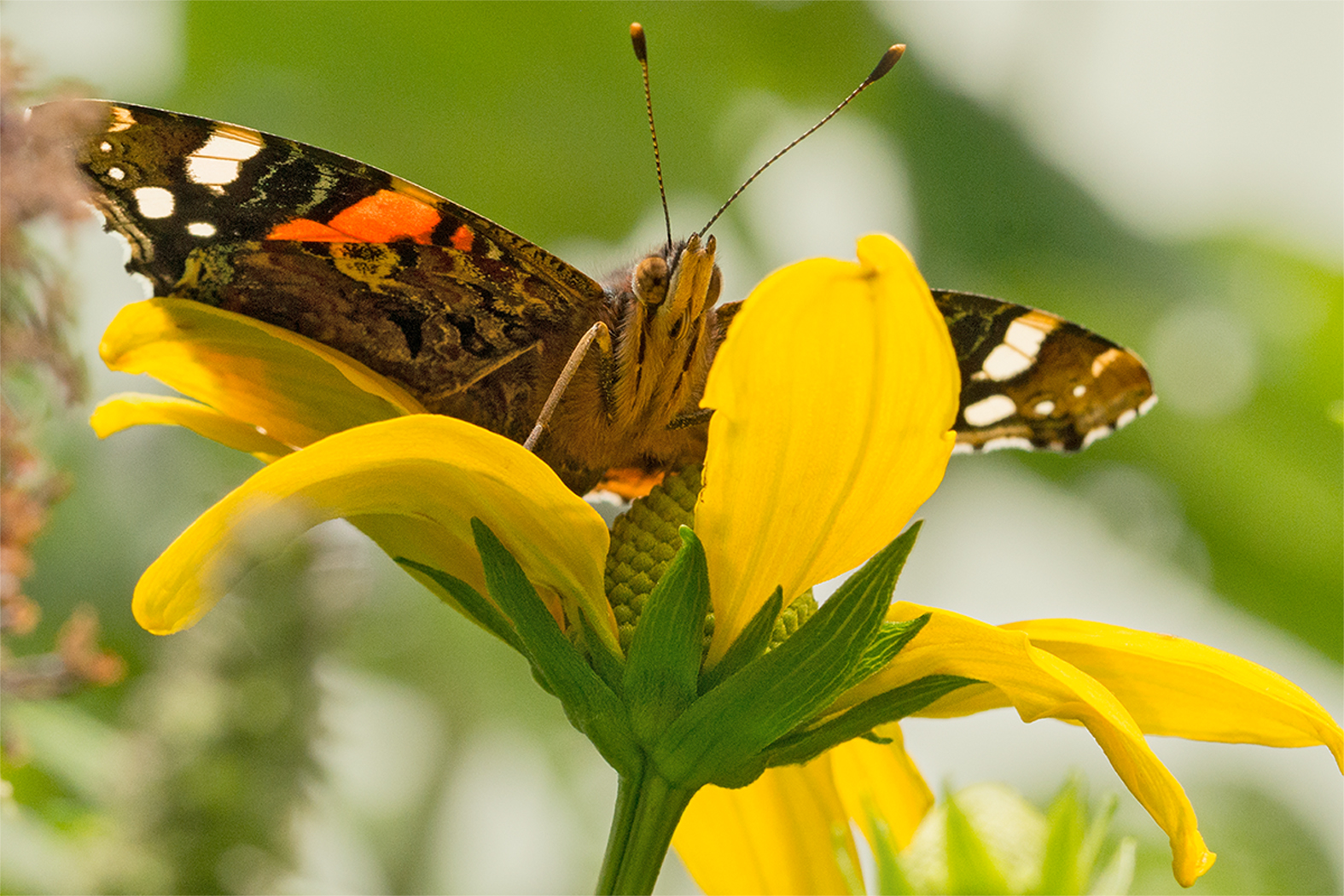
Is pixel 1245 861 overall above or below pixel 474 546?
below

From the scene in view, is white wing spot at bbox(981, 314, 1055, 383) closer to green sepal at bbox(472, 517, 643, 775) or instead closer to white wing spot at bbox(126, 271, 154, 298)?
green sepal at bbox(472, 517, 643, 775)

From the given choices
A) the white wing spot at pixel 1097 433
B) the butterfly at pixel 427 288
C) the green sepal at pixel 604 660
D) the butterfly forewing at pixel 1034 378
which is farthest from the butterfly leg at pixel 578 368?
the white wing spot at pixel 1097 433

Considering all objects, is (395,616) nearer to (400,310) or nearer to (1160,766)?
(400,310)

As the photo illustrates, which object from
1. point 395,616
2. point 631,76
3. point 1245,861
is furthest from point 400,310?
point 631,76

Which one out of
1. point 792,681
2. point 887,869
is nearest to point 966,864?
point 887,869

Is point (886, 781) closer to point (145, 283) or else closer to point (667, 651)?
point (667, 651)

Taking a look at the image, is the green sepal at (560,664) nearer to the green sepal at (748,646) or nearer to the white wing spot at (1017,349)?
the green sepal at (748,646)
